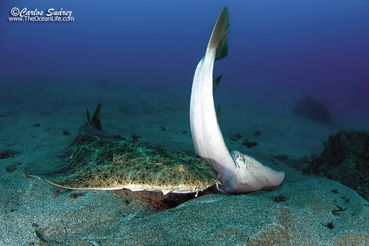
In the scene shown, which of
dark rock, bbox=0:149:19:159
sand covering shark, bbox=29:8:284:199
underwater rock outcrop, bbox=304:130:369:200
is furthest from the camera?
dark rock, bbox=0:149:19:159

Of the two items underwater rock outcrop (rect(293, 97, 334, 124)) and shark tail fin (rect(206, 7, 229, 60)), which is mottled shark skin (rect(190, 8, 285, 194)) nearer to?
shark tail fin (rect(206, 7, 229, 60))

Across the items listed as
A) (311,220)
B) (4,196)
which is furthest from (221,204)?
(4,196)

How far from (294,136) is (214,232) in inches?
321

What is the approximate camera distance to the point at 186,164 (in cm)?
321

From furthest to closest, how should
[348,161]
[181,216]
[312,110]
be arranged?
1. [312,110]
2. [348,161]
3. [181,216]

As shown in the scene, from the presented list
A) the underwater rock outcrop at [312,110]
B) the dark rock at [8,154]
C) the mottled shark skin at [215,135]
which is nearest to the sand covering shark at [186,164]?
the mottled shark skin at [215,135]

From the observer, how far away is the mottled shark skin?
3.67 meters

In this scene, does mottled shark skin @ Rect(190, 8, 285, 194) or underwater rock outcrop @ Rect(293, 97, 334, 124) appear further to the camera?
underwater rock outcrop @ Rect(293, 97, 334, 124)

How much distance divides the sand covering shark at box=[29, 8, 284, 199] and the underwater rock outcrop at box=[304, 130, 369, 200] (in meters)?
1.58

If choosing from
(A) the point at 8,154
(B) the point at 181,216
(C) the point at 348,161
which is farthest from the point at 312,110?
(B) the point at 181,216

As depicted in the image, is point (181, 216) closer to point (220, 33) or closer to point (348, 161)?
point (220, 33)

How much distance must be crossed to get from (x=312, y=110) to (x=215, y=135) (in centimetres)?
1739

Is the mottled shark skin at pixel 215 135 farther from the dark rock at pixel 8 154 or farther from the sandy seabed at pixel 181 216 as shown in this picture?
the dark rock at pixel 8 154

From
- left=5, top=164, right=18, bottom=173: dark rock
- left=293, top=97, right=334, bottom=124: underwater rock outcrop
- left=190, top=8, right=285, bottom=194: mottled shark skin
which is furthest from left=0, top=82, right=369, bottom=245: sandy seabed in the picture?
left=293, top=97, right=334, bottom=124: underwater rock outcrop
